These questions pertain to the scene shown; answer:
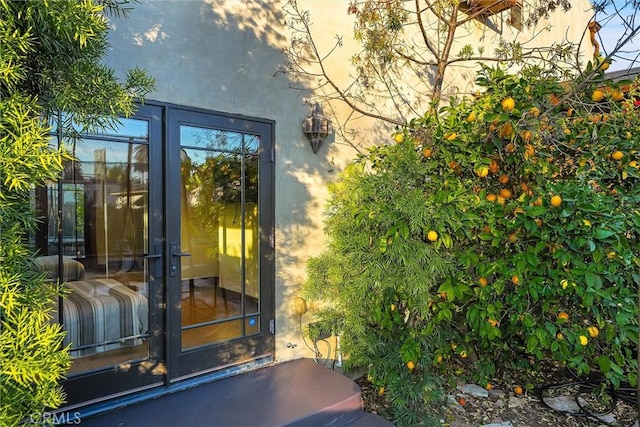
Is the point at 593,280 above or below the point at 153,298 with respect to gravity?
above

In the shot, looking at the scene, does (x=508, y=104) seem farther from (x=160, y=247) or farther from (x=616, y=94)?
(x=160, y=247)

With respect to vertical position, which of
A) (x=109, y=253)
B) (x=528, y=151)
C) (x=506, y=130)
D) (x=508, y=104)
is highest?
(x=508, y=104)

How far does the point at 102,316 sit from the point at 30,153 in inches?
75.2

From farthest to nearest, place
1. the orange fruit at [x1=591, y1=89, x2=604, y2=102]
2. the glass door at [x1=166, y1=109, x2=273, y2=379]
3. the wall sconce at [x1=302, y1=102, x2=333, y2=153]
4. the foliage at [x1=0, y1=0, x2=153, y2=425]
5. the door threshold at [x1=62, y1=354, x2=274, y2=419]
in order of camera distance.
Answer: the wall sconce at [x1=302, y1=102, x2=333, y2=153], the glass door at [x1=166, y1=109, x2=273, y2=379], the orange fruit at [x1=591, y1=89, x2=604, y2=102], the door threshold at [x1=62, y1=354, x2=274, y2=419], the foliage at [x1=0, y1=0, x2=153, y2=425]

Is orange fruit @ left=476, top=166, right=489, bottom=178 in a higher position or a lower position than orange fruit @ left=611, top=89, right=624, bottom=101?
lower

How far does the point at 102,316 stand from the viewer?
9.74 ft

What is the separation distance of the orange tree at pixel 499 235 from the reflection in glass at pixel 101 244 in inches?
61.4

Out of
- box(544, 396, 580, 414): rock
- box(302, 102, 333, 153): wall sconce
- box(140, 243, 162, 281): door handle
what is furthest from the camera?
box(302, 102, 333, 153): wall sconce

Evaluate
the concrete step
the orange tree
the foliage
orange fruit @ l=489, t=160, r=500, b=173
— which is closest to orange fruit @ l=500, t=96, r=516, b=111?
the orange tree

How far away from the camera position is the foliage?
145cm

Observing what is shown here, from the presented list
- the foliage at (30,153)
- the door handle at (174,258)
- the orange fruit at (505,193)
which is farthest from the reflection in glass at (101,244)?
the orange fruit at (505,193)

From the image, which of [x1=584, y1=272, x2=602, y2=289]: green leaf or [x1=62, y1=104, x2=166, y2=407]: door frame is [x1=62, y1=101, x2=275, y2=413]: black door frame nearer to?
[x1=62, y1=104, x2=166, y2=407]: door frame

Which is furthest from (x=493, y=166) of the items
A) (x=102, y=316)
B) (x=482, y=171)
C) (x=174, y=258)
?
(x=102, y=316)

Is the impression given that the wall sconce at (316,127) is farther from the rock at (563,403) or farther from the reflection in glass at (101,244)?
the rock at (563,403)
